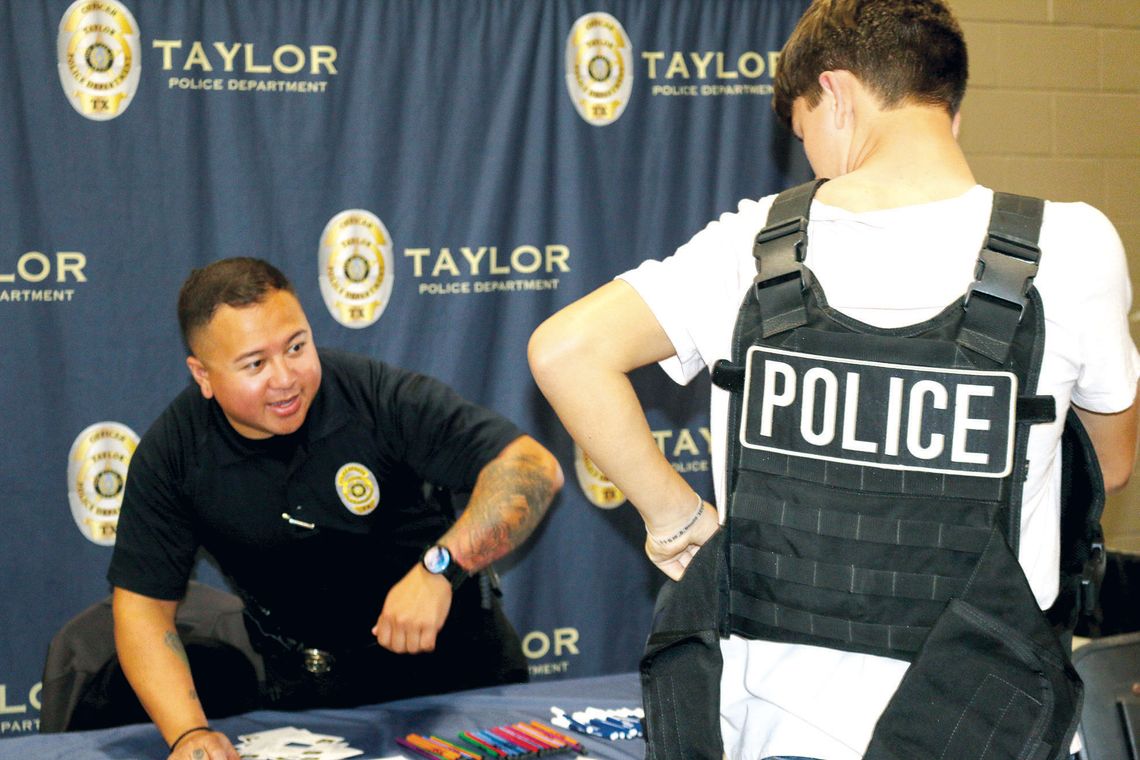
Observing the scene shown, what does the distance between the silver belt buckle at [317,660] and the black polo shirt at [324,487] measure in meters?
0.08

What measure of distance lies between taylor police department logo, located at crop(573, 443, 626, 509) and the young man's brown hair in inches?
88.0

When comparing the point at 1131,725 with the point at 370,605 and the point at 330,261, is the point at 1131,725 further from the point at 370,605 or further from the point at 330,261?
the point at 330,261

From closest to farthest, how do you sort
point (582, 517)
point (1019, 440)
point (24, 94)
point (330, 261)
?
point (1019, 440) < point (24, 94) < point (330, 261) < point (582, 517)

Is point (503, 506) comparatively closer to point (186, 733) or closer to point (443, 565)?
point (443, 565)

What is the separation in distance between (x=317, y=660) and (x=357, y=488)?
403 mm

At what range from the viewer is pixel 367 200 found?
123 inches

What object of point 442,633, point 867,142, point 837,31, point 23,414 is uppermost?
point 837,31

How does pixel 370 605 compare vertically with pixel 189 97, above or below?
below

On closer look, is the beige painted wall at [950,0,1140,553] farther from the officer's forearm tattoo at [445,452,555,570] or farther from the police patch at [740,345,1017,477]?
the police patch at [740,345,1017,477]

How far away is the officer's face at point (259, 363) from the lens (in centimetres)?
248

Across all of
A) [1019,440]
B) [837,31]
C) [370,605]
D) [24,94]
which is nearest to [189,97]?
[24,94]

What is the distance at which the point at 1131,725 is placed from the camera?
1343 mm

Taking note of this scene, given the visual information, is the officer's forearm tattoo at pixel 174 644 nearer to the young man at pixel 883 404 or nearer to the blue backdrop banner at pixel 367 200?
the blue backdrop banner at pixel 367 200

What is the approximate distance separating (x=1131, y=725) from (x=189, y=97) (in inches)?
104
